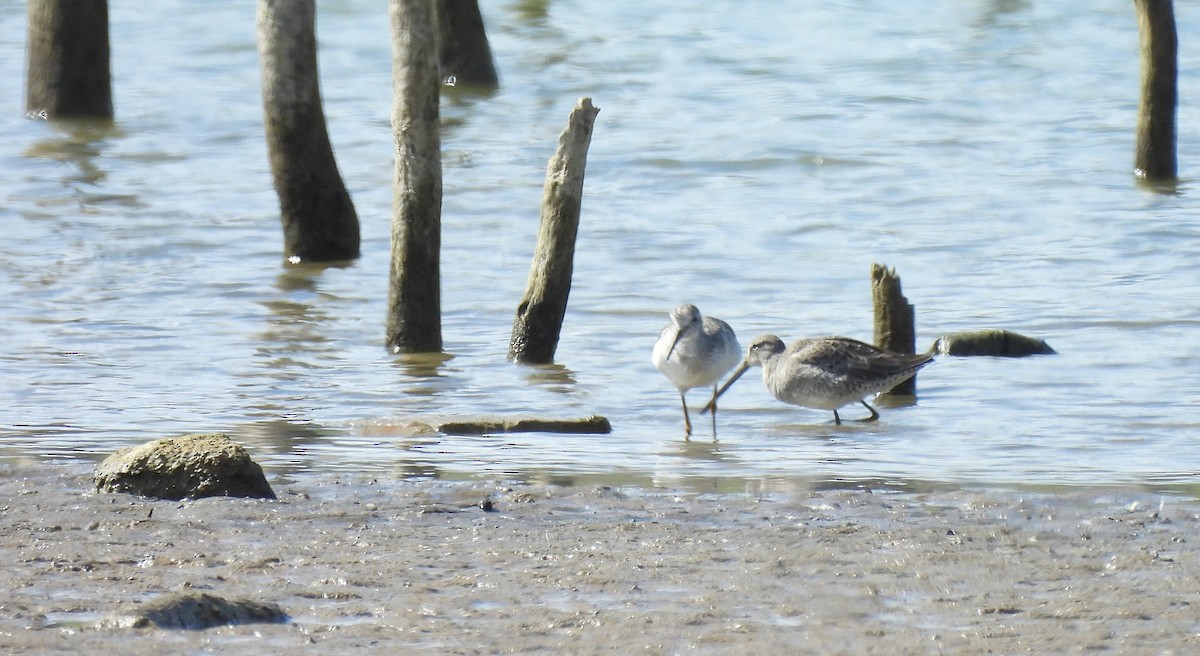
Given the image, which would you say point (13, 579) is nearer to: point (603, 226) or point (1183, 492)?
point (1183, 492)

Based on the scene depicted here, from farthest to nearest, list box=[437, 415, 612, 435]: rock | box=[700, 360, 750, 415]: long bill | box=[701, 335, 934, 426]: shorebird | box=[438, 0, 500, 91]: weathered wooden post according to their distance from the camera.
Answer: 1. box=[438, 0, 500, 91]: weathered wooden post
2. box=[700, 360, 750, 415]: long bill
3. box=[701, 335, 934, 426]: shorebird
4. box=[437, 415, 612, 435]: rock

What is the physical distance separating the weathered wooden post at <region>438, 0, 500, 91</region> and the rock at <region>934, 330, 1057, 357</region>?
34.5 feet

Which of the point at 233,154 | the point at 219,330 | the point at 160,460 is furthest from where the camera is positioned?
the point at 233,154

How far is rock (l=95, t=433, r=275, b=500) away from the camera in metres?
6.67

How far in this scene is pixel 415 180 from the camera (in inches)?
380

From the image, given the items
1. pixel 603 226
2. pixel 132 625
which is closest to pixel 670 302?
pixel 603 226

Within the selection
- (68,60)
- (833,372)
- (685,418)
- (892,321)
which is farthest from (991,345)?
(68,60)

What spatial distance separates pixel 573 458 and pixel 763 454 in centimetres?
92

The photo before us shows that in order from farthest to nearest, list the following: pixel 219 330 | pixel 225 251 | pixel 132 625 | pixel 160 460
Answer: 1. pixel 225 251
2. pixel 219 330
3. pixel 160 460
4. pixel 132 625

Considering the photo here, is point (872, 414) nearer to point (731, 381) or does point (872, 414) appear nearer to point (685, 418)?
point (731, 381)

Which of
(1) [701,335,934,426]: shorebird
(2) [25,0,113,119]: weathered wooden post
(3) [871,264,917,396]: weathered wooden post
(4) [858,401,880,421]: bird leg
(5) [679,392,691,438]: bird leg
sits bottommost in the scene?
(4) [858,401,880,421]: bird leg

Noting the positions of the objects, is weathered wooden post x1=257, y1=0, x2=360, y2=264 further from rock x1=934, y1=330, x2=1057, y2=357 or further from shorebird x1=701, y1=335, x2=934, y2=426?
rock x1=934, y1=330, x2=1057, y2=357

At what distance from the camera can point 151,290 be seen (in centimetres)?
1264

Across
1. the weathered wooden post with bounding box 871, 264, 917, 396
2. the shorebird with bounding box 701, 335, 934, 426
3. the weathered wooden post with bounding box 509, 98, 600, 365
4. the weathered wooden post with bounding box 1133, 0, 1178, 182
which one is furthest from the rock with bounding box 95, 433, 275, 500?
the weathered wooden post with bounding box 1133, 0, 1178, 182
